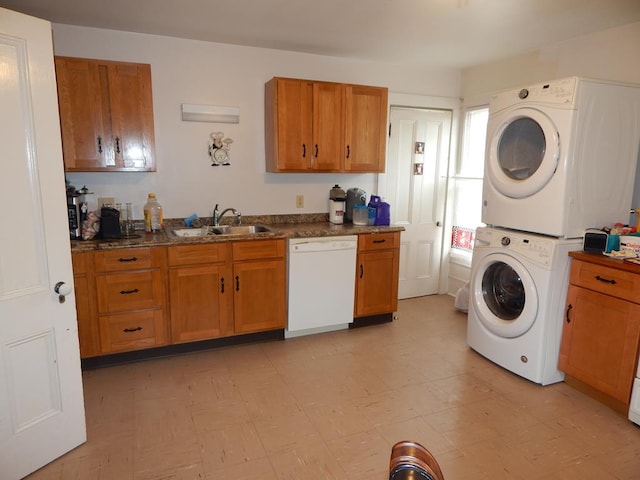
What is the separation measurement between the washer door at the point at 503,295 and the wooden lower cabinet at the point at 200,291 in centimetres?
193

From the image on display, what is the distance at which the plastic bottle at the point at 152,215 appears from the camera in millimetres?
3285

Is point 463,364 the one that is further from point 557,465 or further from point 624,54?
point 624,54

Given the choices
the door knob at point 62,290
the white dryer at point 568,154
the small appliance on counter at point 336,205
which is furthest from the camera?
the small appliance on counter at point 336,205

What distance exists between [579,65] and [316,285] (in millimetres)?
2726

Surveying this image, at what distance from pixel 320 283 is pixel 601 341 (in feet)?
6.50

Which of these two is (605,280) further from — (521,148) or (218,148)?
(218,148)

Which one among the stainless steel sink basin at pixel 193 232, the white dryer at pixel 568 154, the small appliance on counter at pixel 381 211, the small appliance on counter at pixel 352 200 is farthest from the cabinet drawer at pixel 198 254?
the white dryer at pixel 568 154

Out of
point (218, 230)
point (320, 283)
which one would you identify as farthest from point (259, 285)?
point (218, 230)

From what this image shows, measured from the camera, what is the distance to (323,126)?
359cm

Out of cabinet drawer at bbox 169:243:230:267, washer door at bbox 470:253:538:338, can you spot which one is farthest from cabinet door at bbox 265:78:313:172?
washer door at bbox 470:253:538:338

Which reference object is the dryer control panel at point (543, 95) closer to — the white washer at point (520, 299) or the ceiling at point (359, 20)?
the ceiling at point (359, 20)

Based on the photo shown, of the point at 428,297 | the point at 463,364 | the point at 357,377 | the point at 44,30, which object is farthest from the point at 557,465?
the point at 44,30

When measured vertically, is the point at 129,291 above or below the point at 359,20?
below

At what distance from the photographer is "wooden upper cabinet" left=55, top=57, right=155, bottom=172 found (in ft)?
9.30
